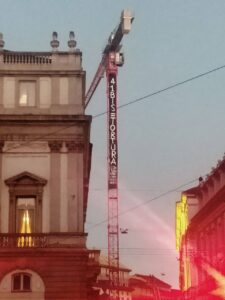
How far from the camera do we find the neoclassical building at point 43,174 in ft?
130

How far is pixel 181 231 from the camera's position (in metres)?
81.6

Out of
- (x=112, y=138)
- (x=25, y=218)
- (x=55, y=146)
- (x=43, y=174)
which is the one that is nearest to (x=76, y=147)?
(x=55, y=146)

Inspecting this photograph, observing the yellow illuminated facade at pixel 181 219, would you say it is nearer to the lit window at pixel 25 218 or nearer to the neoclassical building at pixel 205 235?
the neoclassical building at pixel 205 235

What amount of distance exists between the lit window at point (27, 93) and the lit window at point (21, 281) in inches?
346

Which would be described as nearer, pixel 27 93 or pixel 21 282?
pixel 21 282

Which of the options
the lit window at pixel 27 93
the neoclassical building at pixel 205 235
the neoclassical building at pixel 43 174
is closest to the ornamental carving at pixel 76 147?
the neoclassical building at pixel 43 174

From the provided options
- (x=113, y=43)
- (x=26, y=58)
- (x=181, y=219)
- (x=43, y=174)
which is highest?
(x=113, y=43)

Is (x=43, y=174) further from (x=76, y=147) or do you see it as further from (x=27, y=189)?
(x=76, y=147)

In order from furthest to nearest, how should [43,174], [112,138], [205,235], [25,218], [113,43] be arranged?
[113,43], [112,138], [205,235], [43,174], [25,218]

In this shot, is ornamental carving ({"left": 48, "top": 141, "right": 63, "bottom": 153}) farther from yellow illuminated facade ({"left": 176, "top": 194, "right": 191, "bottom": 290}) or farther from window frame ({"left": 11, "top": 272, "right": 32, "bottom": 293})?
yellow illuminated facade ({"left": 176, "top": 194, "right": 191, "bottom": 290})

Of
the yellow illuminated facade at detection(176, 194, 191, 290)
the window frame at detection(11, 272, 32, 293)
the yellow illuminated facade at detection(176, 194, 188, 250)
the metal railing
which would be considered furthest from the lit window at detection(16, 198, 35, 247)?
the yellow illuminated facade at detection(176, 194, 188, 250)

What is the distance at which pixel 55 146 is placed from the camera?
4166 centimetres

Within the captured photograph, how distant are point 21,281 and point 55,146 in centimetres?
Answer: 687

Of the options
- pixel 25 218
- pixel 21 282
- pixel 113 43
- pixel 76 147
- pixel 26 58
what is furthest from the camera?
pixel 113 43
